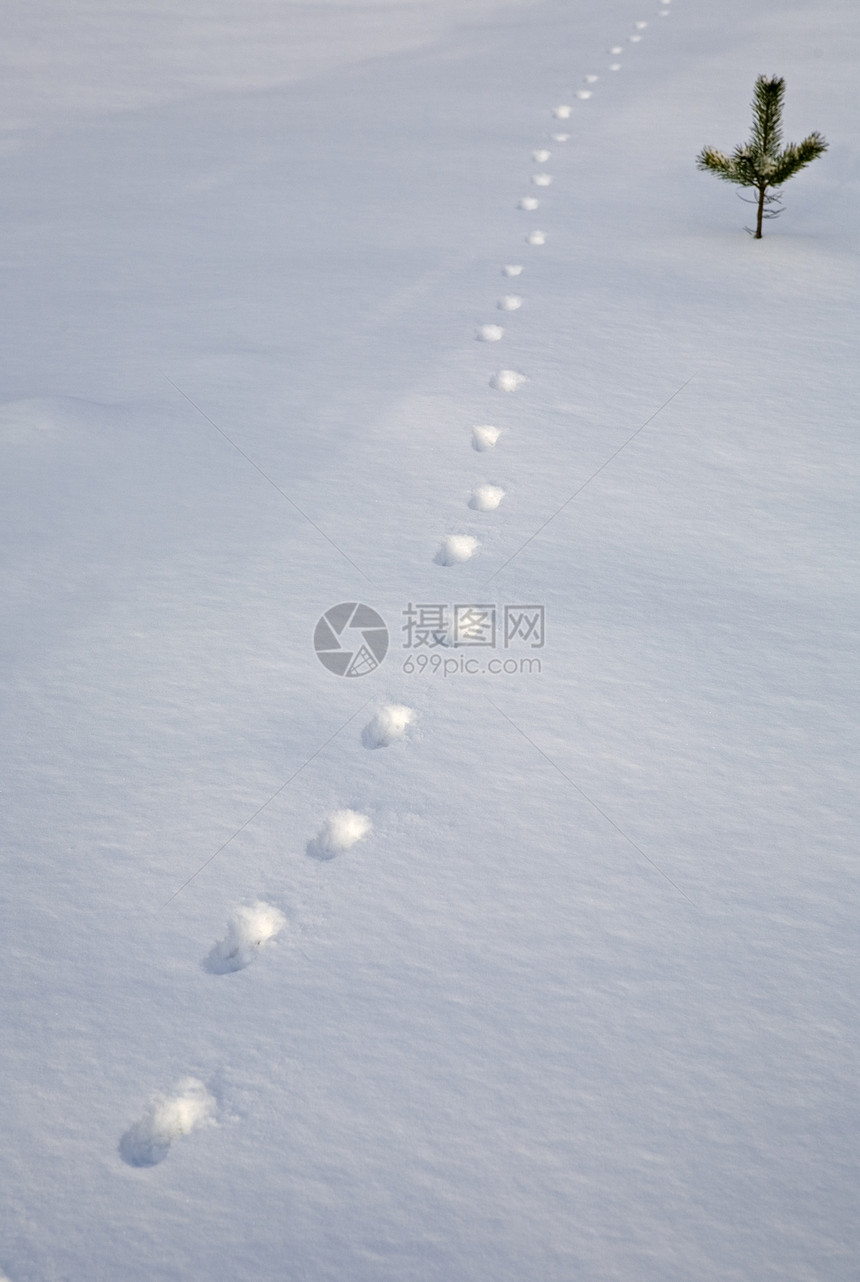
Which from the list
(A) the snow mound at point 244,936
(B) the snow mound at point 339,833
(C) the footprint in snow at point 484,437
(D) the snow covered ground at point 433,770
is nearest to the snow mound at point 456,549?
(D) the snow covered ground at point 433,770

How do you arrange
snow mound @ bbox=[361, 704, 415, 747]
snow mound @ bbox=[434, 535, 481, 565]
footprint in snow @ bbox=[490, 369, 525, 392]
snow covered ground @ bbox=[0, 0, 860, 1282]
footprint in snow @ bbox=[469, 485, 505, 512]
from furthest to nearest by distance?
footprint in snow @ bbox=[490, 369, 525, 392], footprint in snow @ bbox=[469, 485, 505, 512], snow mound @ bbox=[434, 535, 481, 565], snow mound @ bbox=[361, 704, 415, 747], snow covered ground @ bbox=[0, 0, 860, 1282]

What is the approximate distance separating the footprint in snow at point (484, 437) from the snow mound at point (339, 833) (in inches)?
47.0

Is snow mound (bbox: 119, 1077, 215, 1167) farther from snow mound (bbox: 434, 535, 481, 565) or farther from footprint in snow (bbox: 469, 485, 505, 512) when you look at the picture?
footprint in snow (bbox: 469, 485, 505, 512)

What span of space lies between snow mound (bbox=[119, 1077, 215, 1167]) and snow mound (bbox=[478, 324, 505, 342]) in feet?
7.82

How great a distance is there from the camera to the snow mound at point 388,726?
5.20 feet

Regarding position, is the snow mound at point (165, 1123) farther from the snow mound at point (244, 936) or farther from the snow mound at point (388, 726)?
the snow mound at point (388, 726)

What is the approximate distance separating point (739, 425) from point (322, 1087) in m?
1.98

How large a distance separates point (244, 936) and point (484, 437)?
149cm

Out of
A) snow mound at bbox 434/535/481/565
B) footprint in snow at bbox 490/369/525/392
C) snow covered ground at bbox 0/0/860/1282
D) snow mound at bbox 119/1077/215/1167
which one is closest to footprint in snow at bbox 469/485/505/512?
snow covered ground at bbox 0/0/860/1282

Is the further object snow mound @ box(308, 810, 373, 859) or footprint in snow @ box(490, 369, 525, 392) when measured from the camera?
footprint in snow @ box(490, 369, 525, 392)

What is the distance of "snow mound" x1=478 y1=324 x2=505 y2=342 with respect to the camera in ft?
9.58

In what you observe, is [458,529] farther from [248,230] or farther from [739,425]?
[248,230]

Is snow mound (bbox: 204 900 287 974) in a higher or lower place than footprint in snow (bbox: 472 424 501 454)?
lower

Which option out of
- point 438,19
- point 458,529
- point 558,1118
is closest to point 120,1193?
point 558,1118
